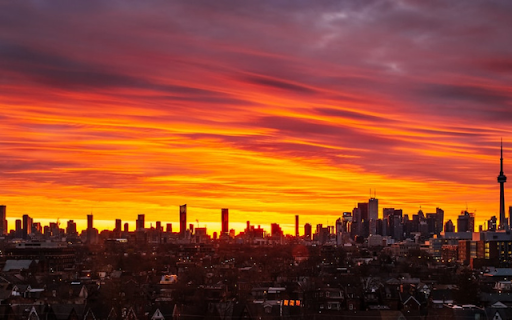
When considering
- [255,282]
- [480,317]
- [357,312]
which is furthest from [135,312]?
[255,282]

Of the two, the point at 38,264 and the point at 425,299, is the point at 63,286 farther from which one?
the point at 38,264

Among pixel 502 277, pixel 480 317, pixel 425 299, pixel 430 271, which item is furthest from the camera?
pixel 430 271

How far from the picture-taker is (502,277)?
12050 centimetres

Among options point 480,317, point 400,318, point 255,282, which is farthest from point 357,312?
point 255,282

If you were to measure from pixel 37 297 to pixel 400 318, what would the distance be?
90.2ft

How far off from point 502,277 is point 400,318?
2289 inches

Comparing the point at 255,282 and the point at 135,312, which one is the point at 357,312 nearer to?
the point at 135,312

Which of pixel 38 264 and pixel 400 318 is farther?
pixel 38 264

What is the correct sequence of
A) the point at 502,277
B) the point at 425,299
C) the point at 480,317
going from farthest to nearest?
the point at 502,277 < the point at 425,299 < the point at 480,317

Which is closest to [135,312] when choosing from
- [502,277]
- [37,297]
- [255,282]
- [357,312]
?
[37,297]

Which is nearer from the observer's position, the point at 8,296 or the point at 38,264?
the point at 8,296

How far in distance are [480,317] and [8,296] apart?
3434cm

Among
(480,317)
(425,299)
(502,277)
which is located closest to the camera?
(480,317)

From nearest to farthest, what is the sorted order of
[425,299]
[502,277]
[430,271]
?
1. [425,299]
2. [502,277]
3. [430,271]
